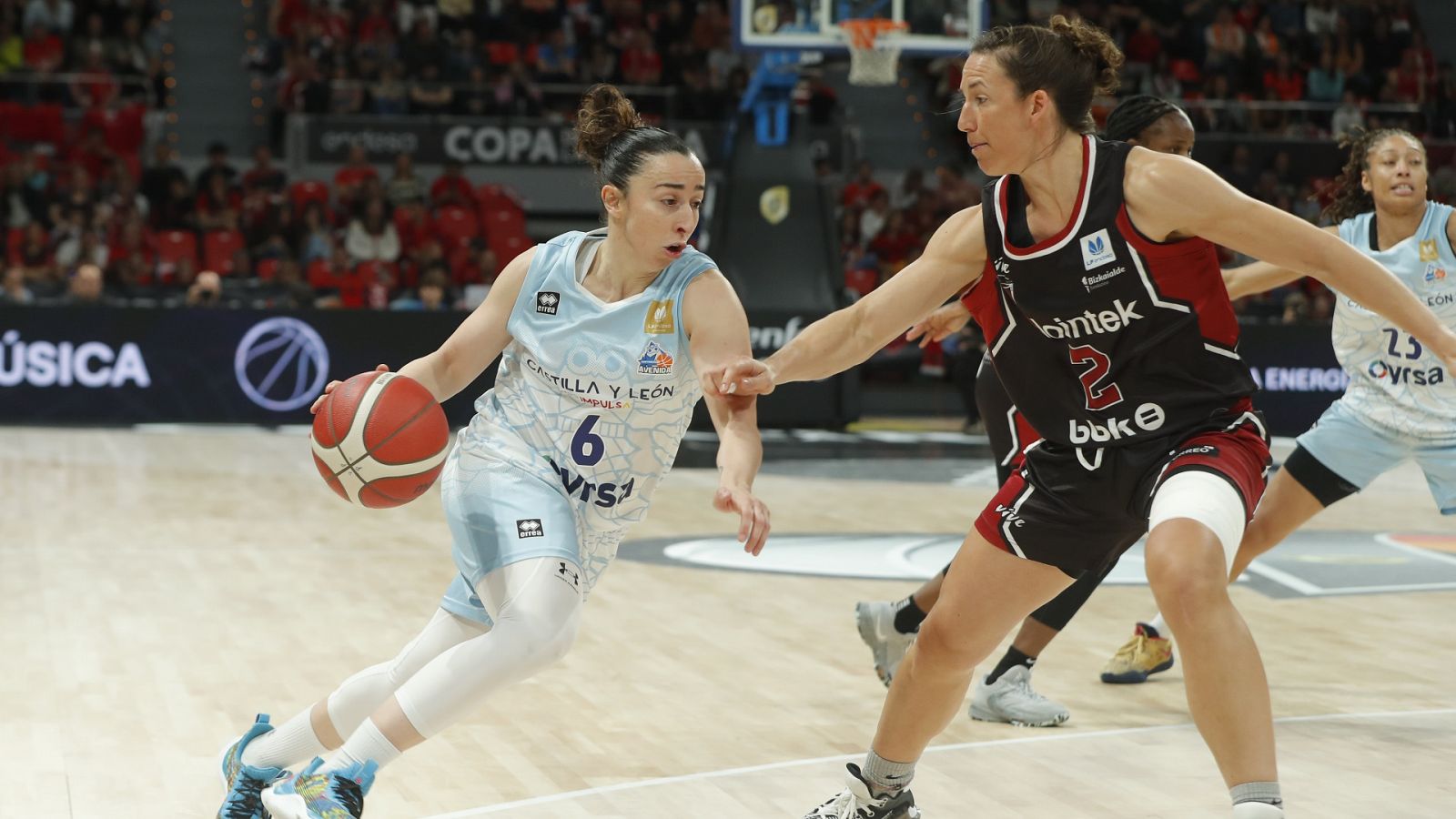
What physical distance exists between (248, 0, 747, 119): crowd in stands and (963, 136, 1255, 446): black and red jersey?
50.8 ft

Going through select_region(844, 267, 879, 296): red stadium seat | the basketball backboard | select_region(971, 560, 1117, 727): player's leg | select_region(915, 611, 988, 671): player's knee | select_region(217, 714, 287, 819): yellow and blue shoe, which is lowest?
select_region(844, 267, 879, 296): red stadium seat

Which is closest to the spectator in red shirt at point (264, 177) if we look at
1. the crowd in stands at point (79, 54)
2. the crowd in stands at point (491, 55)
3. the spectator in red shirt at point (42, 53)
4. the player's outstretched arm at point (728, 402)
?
the crowd in stands at point (491, 55)

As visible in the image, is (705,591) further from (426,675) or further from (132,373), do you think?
(132,373)

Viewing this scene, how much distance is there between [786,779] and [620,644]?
1979mm

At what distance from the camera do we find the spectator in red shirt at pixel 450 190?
18125 millimetres

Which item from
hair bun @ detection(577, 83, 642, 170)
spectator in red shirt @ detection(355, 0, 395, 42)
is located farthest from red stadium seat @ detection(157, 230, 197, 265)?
hair bun @ detection(577, 83, 642, 170)

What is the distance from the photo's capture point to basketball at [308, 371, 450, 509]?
3863 mm

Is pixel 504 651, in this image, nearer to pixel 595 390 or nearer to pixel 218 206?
pixel 595 390

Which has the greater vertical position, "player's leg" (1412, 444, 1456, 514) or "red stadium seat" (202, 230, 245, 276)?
"player's leg" (1412, 444, 1456, 514)

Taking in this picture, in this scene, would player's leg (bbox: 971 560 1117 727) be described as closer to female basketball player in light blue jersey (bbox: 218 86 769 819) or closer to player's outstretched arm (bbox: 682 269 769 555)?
female basketball player in light blue jersey (bbox: 218 86 769 819)

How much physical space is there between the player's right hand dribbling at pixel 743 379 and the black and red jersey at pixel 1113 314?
0.59 metres

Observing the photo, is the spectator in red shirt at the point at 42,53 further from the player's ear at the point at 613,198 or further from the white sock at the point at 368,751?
the white sock at the point at 368,751

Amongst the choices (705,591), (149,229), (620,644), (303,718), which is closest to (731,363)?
(303,718)

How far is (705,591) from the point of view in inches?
304
